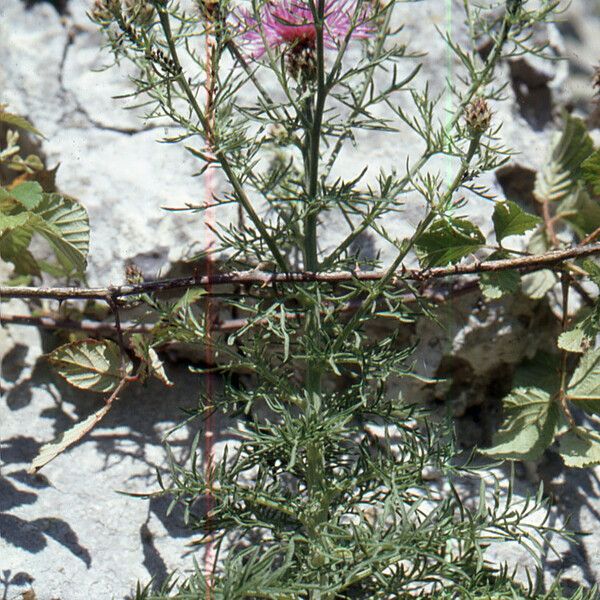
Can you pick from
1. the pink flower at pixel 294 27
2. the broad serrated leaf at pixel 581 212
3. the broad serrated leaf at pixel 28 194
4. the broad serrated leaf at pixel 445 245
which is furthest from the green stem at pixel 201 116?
the broad serrated leaf at pixel 581 212

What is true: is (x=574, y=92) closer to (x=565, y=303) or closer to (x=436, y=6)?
(x=436, y=6)

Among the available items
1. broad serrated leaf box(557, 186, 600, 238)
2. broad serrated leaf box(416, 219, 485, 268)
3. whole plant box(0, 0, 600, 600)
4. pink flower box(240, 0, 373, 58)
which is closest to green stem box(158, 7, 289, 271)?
whole plant box(0, 0, 600, 600)

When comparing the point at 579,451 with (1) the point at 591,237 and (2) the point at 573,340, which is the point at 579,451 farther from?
(1) the point at 591,237

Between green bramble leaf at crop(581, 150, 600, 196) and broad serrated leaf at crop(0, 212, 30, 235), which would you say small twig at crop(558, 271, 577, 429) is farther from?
broad serrated leaf at crop(0, 212, 30, 235)

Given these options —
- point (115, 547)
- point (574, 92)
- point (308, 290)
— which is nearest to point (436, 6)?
point (574, 92)

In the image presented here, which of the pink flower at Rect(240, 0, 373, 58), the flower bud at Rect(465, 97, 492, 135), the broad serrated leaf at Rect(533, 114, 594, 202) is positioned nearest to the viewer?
the flower bud at Rect(465, 97, 492, 135)

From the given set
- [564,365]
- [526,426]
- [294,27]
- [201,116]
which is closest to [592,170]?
[564,365]
